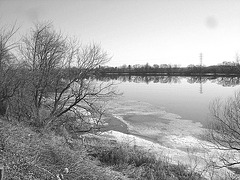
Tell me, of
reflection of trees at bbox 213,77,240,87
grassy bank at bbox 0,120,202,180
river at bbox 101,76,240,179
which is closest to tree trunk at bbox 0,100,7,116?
grassy bank at bbox 0,120,202,180

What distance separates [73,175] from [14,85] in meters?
5.93

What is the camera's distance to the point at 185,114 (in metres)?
15.4

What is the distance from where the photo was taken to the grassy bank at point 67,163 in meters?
3.94

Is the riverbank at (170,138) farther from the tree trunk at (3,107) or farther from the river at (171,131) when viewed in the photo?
the tree trunk at (3,107)

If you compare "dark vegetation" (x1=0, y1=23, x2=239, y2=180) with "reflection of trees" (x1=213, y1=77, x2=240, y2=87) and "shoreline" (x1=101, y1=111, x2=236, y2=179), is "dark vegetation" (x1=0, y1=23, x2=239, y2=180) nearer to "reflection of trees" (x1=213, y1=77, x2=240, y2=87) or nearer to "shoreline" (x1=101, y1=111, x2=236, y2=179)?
"shoreline" (x1=101, y1=111, x2=236, y2=179)

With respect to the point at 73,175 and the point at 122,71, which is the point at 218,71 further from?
the point at 73,175

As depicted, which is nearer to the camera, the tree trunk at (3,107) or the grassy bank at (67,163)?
the grassy bank at (67,163)

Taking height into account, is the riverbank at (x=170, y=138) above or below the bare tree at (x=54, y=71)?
below

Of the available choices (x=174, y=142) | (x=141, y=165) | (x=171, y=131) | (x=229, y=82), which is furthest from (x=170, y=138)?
(x=229, y=82)

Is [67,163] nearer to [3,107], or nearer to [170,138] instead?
[3,107]

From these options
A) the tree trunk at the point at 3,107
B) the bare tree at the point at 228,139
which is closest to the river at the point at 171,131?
the bare tree at the point at 228,139

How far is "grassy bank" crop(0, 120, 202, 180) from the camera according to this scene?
3941 mm

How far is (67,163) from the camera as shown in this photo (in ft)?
15.6

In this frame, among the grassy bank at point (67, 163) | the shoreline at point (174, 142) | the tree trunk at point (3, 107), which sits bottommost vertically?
the shoreline at point (174, 142)
